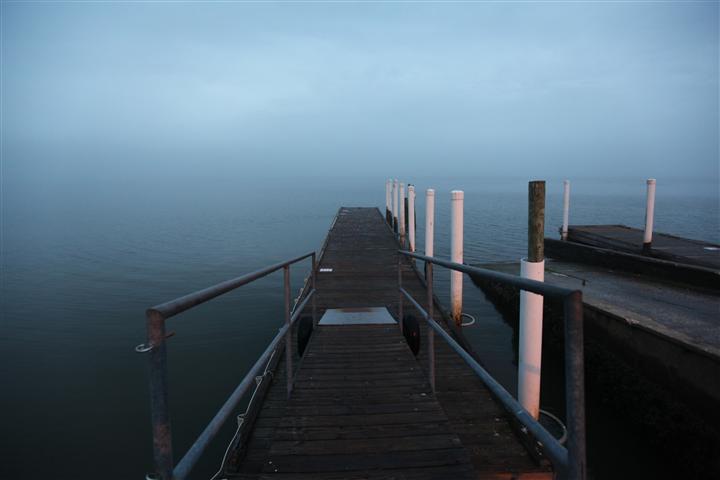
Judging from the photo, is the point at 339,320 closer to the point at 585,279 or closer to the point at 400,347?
the point at 400,347

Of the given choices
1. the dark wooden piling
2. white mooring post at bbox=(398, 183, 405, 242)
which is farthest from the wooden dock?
white mooring post at bbox=(398, 183, 405, 242)

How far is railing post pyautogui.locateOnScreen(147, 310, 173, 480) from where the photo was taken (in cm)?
117

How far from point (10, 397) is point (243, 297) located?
5938 mm

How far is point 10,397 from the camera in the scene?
697cm

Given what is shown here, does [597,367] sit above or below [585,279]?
below

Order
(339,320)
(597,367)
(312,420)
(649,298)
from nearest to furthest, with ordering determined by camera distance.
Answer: (312,420), (339,320), (597,367), (649,298)

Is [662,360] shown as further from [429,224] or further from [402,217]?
[402,217]

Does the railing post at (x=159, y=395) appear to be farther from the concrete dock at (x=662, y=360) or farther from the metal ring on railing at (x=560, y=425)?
the concrete dock at (x=662, y=360)

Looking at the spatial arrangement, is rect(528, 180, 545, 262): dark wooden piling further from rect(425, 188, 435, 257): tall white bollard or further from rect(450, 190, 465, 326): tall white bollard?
rect(425, 188, 435, 257): tall white bollard

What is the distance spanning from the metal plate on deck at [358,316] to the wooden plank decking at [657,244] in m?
6.94

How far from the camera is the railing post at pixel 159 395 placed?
3.85 feet

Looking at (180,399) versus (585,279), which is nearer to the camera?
(180,399)

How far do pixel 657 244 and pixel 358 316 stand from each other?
9.18 meters

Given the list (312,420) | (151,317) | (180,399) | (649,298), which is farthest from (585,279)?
(151,317)
